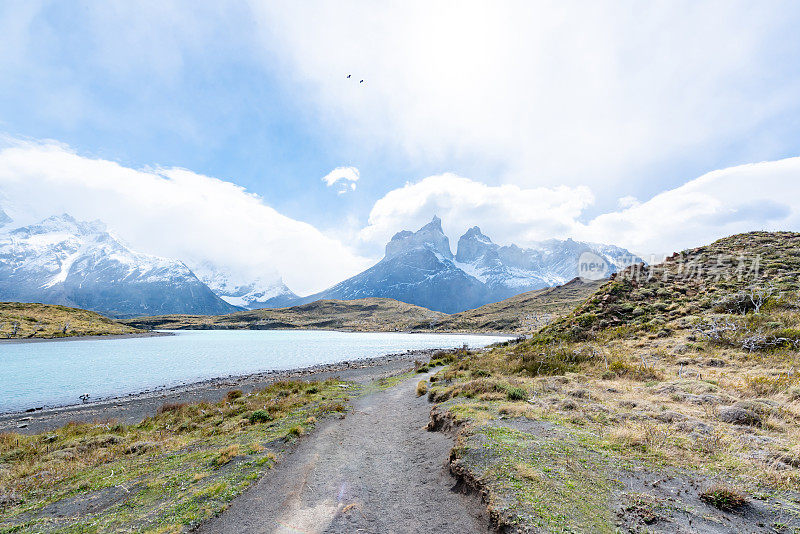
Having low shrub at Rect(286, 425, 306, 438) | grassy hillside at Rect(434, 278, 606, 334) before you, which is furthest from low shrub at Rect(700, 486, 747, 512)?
grassy hillside at Rect(434, 278, 606, 334)

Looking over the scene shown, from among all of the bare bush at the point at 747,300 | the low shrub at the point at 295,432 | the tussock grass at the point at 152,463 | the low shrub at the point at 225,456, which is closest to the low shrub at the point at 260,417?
Result: the tussock grass at the point at 152,463

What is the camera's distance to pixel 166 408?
2633 centimetres

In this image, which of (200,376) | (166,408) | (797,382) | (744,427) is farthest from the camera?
(200,376)

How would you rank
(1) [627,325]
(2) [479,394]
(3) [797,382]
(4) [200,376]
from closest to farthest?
(3) [797,382], (2) [479,394], (1) [627,325], (4) [200,376]

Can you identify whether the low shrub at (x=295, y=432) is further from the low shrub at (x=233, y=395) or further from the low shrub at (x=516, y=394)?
the low shrub at (x=233, y=395)

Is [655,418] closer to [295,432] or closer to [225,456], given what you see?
[295,432]

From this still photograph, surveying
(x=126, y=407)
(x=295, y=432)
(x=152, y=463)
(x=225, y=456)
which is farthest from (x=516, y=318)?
(x=152, y=463)

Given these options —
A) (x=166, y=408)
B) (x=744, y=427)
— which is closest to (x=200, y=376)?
(x=166, y=408)

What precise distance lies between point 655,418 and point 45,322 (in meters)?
171

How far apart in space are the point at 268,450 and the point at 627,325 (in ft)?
96.9

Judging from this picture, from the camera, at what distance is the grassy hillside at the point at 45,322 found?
99312 millimetres

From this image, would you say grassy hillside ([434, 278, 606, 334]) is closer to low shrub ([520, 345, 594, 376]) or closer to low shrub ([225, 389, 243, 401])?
low shrub ([520, 345, 594, 376])

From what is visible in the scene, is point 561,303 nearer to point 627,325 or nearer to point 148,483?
point 627,325

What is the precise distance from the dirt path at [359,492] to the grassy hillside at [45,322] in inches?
5226
